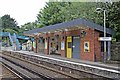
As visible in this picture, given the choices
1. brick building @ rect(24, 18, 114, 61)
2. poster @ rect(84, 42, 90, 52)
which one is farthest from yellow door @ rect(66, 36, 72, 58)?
poster @ rect(84, 42, 90, 52)

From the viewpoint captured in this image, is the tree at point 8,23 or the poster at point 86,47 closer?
the poster at point 86,47

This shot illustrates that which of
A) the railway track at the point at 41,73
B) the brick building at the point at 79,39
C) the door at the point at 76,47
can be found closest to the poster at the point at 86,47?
the brick building at the point at 79,39

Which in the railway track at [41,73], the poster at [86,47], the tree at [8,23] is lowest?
A: the railway track at [41,73]

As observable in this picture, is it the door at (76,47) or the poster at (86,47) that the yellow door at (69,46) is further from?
the poster at (86,47)

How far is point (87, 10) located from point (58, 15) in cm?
1289

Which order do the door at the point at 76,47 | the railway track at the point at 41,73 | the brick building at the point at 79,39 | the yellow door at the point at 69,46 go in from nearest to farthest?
the railway track at the point at 41,73 < the brick building at the point at 79,39 < the door at the point at 76,47 < the yellow door at the point at 69,46

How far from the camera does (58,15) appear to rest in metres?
46.3

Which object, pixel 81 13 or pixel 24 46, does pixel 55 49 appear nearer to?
pixel 81 13

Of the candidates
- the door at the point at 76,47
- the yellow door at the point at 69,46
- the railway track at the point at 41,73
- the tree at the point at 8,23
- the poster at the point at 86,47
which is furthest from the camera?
the tree at the point at 8,23

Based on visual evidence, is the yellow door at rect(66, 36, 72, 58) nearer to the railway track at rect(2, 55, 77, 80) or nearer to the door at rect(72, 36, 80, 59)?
the door at rect(72, 36, 80, 59)

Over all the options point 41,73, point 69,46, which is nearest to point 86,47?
point 69,46

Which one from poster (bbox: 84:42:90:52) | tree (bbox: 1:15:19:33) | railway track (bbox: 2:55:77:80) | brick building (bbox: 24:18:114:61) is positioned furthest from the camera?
tree (bbox: 1:15:19:33)

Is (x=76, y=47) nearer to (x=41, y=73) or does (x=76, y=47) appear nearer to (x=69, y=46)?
(x=69, y=46)

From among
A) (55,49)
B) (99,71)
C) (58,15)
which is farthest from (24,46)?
(99,71)
